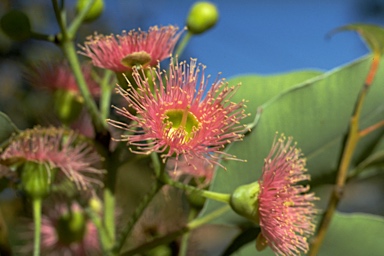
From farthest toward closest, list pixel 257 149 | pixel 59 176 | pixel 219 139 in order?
pixel 59 176, pixel 257 149, pixel 219 139

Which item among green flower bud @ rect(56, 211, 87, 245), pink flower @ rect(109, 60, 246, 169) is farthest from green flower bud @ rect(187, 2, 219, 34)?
green flower bud @ rect(56, 211, 87, 245)

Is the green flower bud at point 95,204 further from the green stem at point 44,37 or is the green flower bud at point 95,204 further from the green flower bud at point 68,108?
the green stem at point 44,37

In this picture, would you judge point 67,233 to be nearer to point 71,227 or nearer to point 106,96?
point 71,227

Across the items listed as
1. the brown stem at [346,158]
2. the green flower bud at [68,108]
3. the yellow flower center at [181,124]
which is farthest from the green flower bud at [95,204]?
the brown stem at [346,158]

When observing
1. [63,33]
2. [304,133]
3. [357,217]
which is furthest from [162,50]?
[357,217]

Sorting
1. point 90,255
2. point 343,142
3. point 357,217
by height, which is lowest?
point 90,255

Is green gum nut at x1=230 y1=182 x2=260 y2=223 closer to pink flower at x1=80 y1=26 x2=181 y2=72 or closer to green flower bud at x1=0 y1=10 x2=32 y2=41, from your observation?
pink flower at x1=80 y1=26 x2=181 y2=72

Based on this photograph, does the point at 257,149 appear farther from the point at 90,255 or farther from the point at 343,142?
the point at 90,255
